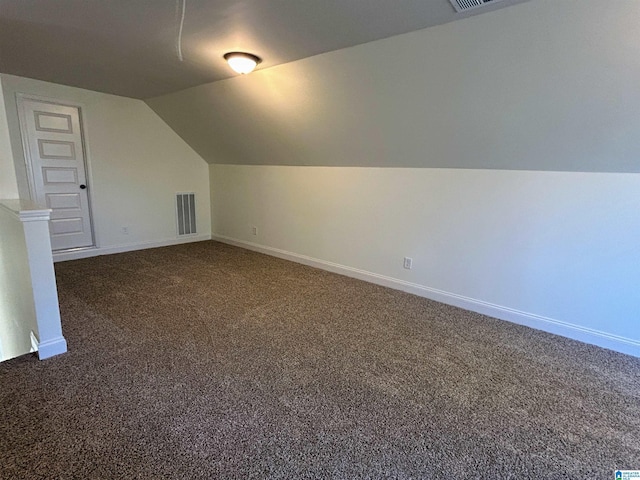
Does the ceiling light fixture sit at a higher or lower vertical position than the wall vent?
higher

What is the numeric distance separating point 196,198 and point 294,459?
4906mm

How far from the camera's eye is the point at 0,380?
2.04 m

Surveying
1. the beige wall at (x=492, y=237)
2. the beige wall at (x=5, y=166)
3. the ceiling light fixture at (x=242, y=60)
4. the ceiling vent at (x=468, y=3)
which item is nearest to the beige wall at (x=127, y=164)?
the beige wall at (x=5, y=166)

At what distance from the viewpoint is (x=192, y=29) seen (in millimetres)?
2301

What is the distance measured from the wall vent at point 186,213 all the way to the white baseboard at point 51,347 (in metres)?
3.37

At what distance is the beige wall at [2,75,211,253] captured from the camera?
4141mm

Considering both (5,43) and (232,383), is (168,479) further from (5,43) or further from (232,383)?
(5,43)

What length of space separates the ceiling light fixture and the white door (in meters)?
2.87

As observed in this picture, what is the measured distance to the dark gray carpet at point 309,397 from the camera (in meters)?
1.54

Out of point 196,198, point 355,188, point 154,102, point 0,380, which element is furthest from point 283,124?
point 0,380

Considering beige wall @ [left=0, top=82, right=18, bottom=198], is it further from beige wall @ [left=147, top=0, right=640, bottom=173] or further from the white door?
beige wall @ [left=147, top=0, right=640, bottom=173]

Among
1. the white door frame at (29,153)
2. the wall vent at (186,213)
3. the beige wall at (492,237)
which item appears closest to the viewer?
the beige wall at (492,237)

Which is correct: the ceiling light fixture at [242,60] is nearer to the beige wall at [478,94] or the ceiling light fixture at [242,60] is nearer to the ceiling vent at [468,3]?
the beige wall at [478,94]

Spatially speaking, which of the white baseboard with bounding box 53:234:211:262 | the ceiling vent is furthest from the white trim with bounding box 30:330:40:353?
the ceiling vent
